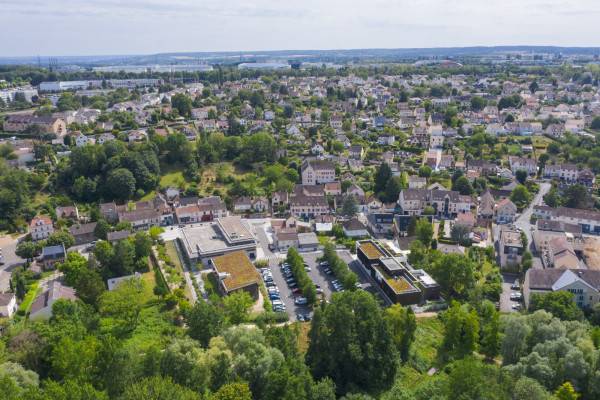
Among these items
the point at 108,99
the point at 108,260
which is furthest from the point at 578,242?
the point at 108,99

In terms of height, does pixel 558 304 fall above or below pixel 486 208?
below

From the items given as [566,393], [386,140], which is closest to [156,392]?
[566,393]

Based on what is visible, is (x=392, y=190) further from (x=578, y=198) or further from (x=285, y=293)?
(x=285, y=293)

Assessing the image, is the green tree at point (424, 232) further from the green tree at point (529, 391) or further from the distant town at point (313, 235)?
the green tree at point (529, 391)

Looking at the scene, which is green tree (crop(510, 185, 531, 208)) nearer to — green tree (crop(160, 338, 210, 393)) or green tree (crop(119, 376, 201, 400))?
green tree (crop(160, 338, 210, 393))

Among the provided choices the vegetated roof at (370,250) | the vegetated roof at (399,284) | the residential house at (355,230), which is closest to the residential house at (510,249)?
the vegetated roof at (399,284)

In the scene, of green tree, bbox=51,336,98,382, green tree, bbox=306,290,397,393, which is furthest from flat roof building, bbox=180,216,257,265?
green tree, bbox=51,336,98,382
